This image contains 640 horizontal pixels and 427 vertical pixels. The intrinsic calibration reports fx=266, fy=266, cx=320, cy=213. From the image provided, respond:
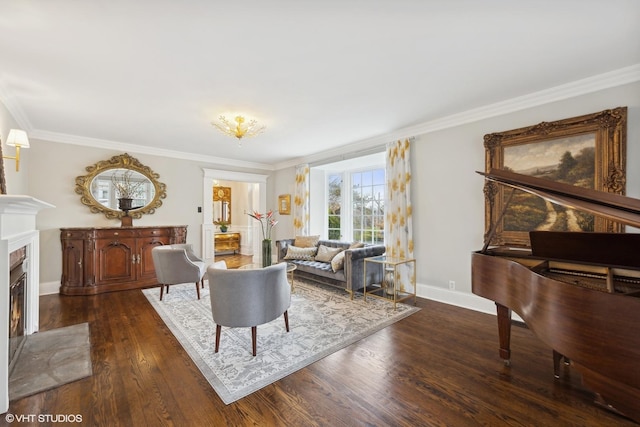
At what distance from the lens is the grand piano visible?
1.05 m

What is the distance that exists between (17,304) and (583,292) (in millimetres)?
4052

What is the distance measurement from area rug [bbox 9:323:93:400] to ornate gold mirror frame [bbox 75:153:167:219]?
2466 mm

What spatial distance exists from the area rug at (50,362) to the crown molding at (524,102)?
14.8ft

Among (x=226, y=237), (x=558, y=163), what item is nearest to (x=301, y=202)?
(x=226, y=237)

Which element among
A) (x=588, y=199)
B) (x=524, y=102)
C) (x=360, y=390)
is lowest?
(x=360, y=390)

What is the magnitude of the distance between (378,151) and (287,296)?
118 inches

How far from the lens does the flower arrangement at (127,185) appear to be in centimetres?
482

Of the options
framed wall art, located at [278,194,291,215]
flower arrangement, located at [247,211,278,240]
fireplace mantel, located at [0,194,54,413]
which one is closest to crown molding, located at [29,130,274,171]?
framed wall art, located at [278,194,291,215]

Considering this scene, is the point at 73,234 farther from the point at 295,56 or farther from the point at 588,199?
the point at 588,199

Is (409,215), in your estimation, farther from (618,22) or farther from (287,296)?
(618,22)

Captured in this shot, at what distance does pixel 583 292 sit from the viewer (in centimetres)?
118

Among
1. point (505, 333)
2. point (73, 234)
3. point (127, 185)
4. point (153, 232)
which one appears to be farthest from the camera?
point (127, 185)

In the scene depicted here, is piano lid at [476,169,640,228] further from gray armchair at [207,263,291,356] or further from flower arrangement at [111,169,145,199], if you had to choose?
flower arrangement at [111,169,145,199]

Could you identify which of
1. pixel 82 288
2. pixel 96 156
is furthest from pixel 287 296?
pixel 96 156
